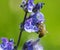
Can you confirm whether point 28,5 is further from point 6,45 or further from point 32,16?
point 6,45

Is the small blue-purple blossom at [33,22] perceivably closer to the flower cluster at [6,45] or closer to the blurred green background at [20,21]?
the flower cluster at [6,45]

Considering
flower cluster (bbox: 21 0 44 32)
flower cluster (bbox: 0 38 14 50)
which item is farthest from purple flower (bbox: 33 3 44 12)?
flower cluster (bbox: 0 38 14 50)

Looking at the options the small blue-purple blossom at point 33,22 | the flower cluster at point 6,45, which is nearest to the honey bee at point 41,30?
the small blue-purple blossom at point 33,22

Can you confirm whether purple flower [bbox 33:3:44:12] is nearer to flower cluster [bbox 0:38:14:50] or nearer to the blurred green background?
flower cluster [bbox 0:38:14:50]

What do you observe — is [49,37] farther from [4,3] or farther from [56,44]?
[4,3]

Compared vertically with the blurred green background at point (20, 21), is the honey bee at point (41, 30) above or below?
above

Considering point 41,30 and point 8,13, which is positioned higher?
point 41,30

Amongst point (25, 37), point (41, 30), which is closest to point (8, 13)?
point (25, 37)

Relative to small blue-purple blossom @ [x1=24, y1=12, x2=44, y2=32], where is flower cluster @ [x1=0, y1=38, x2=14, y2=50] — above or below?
below
